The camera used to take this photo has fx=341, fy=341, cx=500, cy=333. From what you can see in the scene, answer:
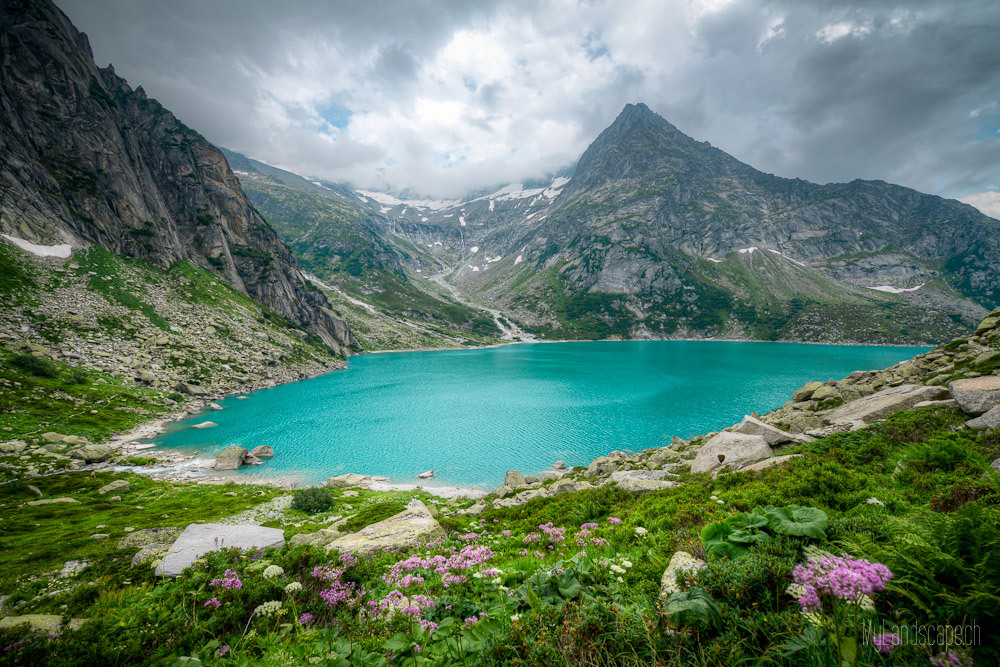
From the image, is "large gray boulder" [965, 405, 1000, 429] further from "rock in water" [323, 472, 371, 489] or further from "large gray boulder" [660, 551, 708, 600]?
"rock in water" [323, 472, 371, 489]

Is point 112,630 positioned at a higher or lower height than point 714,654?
lower

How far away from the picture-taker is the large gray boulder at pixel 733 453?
535 inches

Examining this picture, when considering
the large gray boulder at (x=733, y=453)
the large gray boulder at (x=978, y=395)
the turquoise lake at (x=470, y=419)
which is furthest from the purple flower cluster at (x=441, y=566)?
the turquoise lake at (x=470, y=419)

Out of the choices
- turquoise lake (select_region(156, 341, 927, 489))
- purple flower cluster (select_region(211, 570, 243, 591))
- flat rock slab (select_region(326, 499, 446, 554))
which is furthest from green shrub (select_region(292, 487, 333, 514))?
purple flower cluster (select_region(211, 570, 243, 591))

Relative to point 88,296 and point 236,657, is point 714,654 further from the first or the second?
point 88,296

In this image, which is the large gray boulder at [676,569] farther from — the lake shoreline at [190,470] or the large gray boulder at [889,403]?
the lake shoreline at [190,470]

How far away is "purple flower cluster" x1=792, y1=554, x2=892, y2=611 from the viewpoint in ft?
8.70

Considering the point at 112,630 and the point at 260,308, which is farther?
the point at 260,308

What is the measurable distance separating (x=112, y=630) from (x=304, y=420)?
2032 inches

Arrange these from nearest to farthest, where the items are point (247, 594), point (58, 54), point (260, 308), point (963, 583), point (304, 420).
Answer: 1. point (963, 583)
2. point (247, 594)
3. point (304, 420)
4. point (58, 54)
5. point (260, 308)

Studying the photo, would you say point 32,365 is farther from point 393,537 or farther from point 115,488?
point 393,537

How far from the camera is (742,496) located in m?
7.75

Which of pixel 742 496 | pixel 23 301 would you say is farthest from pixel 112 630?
pixel 23 301

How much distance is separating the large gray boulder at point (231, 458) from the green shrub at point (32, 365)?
2713cm
